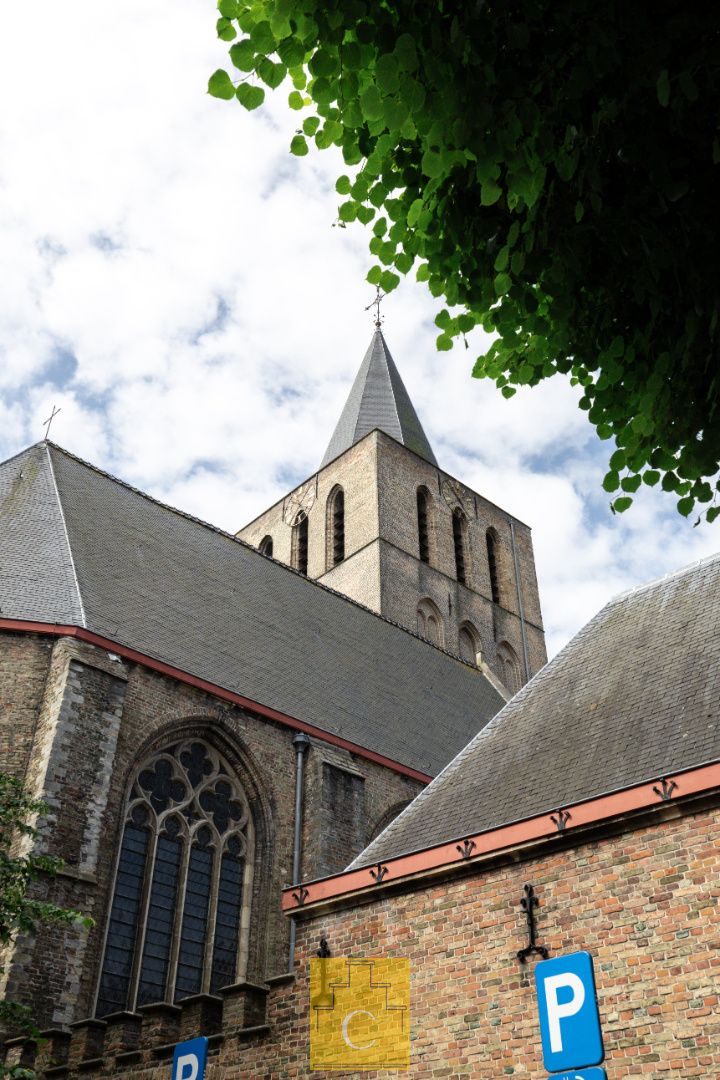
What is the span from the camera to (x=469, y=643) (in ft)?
82.6

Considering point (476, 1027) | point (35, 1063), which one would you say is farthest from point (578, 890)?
point (35, 1063)

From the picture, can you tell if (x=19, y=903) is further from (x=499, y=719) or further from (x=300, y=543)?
(x=300, y=543)

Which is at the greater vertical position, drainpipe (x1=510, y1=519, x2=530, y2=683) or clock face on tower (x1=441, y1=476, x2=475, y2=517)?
clock face on tower (x1=441, y1=476, x2=475, y2=517)

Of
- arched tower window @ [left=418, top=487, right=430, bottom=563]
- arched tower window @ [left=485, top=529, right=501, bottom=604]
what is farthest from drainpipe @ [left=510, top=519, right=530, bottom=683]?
arched tower window @ [left=418, top=487, right=430, bottom=563]

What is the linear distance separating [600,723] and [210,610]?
311 inches

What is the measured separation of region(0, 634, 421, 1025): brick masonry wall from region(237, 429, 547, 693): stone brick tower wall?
1046cm

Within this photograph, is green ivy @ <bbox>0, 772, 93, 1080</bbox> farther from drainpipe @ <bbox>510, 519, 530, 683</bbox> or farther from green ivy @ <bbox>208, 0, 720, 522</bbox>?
drainpipe @ <bbox>510, 519, 530, 683</bbox>

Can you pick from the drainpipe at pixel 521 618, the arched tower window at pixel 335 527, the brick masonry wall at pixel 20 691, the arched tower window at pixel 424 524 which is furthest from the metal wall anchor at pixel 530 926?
the drainpipe at pixel 521 618

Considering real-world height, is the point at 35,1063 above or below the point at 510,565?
below

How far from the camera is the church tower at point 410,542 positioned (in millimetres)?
24109

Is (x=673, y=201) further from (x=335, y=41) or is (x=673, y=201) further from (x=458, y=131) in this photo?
(x=335, y=41)

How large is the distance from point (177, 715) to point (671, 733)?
6.42 m

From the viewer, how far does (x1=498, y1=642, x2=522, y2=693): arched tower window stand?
2512cm

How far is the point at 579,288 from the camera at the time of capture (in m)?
4.06
